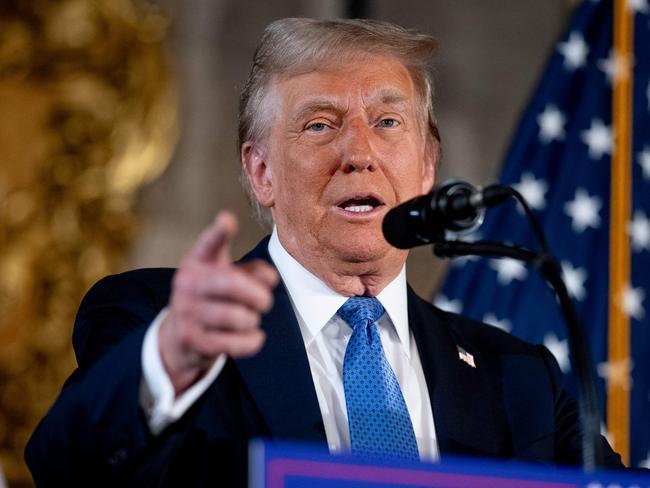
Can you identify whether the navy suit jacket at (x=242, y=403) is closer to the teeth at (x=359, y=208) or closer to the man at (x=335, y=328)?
the man at (x=335, y=328)

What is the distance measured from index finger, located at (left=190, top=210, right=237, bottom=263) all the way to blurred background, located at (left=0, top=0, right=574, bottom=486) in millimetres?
2492

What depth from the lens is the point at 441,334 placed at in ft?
7.72

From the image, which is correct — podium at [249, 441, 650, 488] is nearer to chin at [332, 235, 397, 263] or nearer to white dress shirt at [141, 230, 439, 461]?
white dress shirt at [141, 230, 439, 461]

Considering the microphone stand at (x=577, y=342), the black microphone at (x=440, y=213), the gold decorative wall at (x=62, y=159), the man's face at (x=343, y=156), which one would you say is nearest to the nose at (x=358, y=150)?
the man's face at (x=343, y=156)

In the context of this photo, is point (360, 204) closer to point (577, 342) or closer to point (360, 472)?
point (577, 342)

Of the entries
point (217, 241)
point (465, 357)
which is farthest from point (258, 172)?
point (217, 241)

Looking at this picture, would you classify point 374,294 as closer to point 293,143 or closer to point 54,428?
point 293,143

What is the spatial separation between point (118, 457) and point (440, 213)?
57 centimetres

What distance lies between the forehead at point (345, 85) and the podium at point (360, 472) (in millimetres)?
1279

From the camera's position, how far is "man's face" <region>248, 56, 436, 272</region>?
2.29 meters

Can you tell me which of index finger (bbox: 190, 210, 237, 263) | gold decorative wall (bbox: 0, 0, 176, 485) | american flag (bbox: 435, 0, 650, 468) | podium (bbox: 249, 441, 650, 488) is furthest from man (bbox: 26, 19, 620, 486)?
american flag (bbox: 435, 0, 650, 468)

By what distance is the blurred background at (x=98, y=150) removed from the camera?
367 cm

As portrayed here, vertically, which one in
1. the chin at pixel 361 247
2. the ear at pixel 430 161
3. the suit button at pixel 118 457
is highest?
the ear at pixel 430 161

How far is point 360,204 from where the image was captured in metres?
2.32
